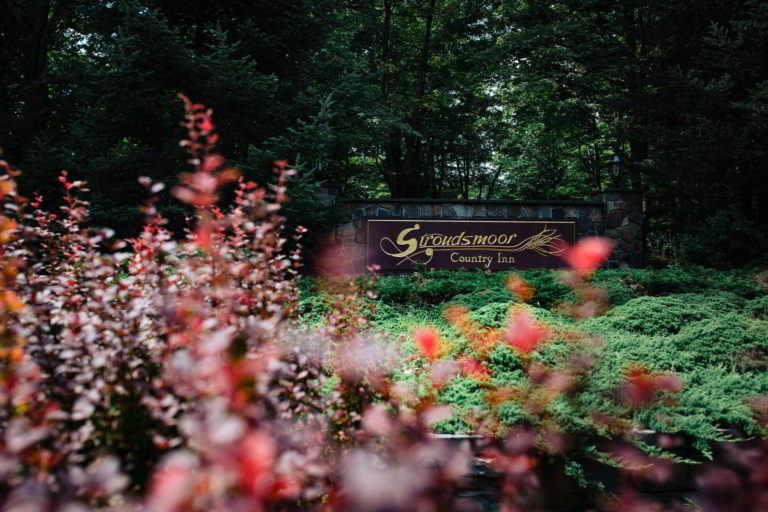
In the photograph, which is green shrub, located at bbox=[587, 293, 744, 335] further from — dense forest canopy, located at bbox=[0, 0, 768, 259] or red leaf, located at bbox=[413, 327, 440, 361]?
dense forest canopy, located at bbox=[0, 0, 768, 259]

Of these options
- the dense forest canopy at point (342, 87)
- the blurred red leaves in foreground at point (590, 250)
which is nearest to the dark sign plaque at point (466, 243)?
the blurred red leaves in foreground at point (590, 250)

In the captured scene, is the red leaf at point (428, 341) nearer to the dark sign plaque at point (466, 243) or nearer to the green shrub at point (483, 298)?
the green shrub at point (483, 298)

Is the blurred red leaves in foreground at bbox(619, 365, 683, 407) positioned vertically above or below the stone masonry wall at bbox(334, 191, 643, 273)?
below

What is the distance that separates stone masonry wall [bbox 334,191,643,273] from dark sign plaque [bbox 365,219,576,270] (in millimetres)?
155

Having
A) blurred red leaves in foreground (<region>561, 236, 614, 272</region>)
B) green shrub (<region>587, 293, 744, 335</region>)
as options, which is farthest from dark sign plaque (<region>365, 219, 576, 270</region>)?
green shrub (<region>587, 293, 744, 335</region>)

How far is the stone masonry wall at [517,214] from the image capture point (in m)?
8.67

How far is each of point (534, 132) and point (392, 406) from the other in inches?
601

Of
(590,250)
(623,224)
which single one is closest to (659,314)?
(590,250)

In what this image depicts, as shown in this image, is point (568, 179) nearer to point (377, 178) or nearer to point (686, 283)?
point (377, 178)

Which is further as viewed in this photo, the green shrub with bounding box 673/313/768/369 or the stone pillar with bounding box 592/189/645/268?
the stone pillar with bounding box 592/189/645/268

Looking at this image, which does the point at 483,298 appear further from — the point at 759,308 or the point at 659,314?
the point at 759,308

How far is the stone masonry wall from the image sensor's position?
28.5 ft

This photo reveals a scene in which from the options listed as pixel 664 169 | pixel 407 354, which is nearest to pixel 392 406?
pixel 407 354

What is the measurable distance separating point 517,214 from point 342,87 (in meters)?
3.55
